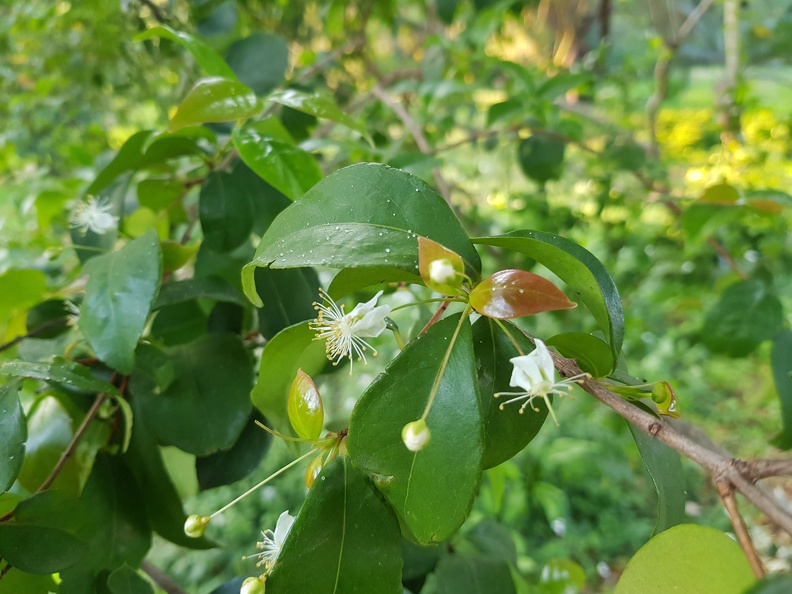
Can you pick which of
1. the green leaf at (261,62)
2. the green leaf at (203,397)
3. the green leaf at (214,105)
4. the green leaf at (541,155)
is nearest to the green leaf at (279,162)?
the green leaf at (214,105)

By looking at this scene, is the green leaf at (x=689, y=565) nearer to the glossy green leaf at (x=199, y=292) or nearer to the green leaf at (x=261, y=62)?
the glossy green leaf at (x=199, y=292)

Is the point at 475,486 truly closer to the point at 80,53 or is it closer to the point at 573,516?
the point at 80,53

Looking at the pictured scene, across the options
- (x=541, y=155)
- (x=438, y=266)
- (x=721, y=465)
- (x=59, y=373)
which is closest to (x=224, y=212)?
(x=59, y=373)

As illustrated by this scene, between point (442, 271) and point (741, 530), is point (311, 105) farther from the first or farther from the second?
point (741, 530)

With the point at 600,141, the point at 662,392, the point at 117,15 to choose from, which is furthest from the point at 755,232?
the point at 117,15

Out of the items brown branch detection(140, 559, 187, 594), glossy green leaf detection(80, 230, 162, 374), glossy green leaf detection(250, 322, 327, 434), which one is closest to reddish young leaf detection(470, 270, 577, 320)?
glossy green leaf detection(250, 322, 327, 434)

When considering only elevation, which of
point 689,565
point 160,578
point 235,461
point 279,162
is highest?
point 279,162
